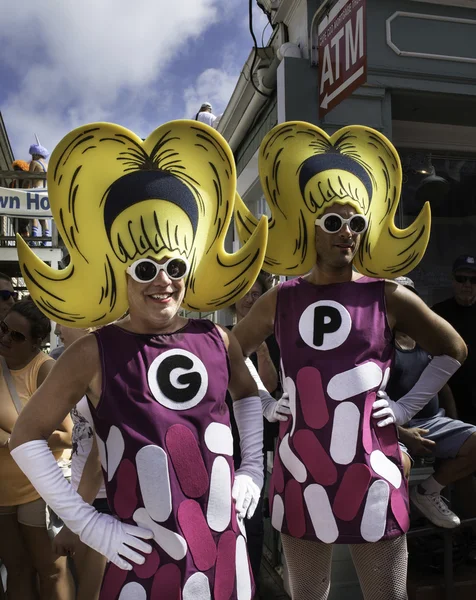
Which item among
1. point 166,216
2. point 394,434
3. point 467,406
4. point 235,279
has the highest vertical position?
point 166,216

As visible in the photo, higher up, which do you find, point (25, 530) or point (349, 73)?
point (349, 73)

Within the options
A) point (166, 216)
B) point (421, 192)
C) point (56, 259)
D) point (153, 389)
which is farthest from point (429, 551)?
point (56, 259)

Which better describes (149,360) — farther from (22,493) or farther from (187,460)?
(22,493)

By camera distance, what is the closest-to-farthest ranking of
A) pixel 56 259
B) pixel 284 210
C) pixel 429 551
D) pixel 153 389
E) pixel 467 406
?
pixel 153 389, pixel 284 210, pixel 429 551, pixel 467 406, pixel 56 259

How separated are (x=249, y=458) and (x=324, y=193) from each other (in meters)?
0.95

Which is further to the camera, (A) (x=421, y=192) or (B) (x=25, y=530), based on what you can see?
(A) (x=421, y=192)

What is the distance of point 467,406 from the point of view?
10.8 feet

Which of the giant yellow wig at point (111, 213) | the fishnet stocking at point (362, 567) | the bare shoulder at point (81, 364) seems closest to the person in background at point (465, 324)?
the fishnet stocking at point (362, 567)

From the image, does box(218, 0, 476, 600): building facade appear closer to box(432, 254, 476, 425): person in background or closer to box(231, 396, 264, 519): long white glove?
box(432, 254, 476, 425): person in background

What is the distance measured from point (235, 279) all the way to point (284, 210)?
55cm

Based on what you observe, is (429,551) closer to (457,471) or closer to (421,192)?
(457,471)

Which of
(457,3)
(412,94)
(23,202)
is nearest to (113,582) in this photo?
(412,94)

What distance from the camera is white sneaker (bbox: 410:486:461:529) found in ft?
8.63

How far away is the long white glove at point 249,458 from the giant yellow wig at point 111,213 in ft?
1.49
